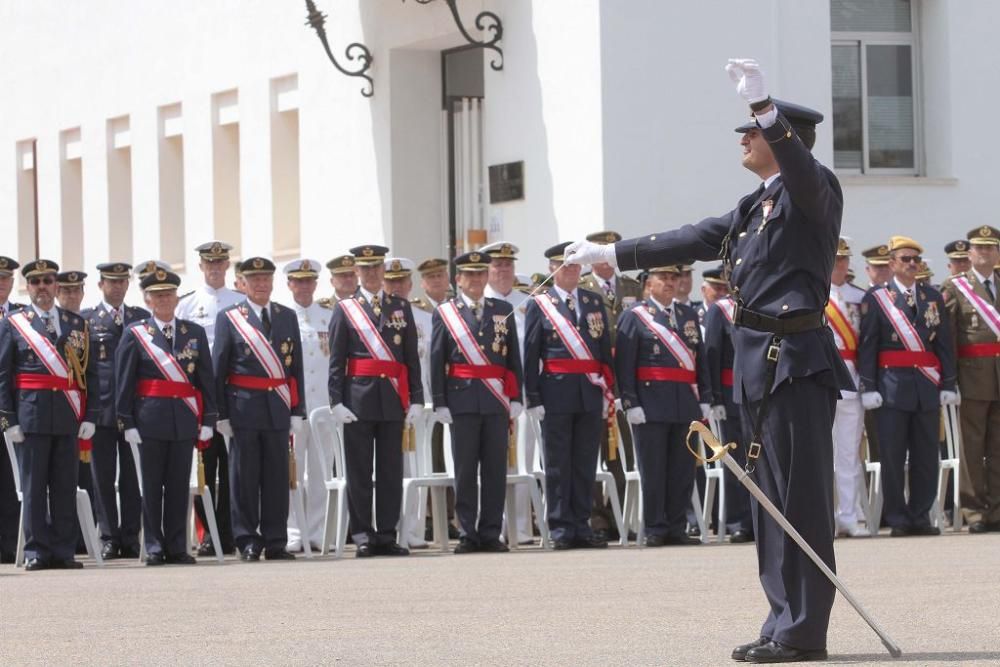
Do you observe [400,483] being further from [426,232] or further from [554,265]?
[426,232]

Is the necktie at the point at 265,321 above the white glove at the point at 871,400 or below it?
above

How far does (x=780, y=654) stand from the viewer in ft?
25.1

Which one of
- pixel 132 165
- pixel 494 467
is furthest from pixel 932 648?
pixel 132 165

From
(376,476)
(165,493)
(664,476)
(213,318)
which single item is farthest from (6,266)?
(664,476)

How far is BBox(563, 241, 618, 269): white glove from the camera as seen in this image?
8242 mm

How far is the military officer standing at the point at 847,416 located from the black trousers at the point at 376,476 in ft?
9.78

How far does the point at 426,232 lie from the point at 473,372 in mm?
7113

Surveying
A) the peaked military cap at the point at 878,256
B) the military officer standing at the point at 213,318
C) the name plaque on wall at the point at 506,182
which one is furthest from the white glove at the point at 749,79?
the name plaque on wall at the point at 506,182

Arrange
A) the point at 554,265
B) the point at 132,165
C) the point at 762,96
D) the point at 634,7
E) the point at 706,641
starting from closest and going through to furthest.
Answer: the point at 762,96
the point at 706,641
the point at 554,265
the point at 634,7
the point at 132,165

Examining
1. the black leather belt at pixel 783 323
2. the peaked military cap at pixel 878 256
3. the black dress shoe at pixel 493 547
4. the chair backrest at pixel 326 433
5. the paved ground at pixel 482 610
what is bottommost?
the black dress shoe at pixel 493 547

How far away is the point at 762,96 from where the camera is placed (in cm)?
753

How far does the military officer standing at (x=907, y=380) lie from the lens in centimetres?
1530

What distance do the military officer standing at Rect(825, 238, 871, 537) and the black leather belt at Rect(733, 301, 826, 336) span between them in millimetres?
7400

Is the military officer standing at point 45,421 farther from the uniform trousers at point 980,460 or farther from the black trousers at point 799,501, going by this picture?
the black trousers at point 799,501
